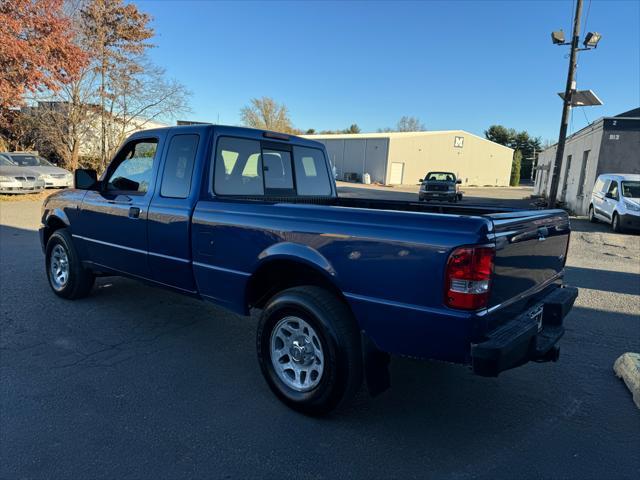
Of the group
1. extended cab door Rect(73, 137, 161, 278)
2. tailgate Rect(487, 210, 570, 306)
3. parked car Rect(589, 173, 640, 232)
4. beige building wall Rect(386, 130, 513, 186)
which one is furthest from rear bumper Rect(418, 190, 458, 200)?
beige building wall Rect(386, 130, 513, 186)

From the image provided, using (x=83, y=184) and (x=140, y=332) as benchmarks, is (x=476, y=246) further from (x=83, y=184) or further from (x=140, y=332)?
(x=83, y=184)

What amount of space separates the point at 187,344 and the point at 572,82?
1823 centimetres

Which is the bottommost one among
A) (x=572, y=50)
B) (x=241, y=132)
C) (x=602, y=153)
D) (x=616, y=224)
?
(x=616, y=224)

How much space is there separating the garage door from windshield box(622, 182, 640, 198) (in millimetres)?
32995

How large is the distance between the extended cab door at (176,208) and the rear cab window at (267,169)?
21 centimetres

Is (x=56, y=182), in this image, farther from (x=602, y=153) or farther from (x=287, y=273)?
(x=602, y=153)

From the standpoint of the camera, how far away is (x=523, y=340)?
260cm

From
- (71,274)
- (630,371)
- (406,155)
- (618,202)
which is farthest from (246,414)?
(406,155)

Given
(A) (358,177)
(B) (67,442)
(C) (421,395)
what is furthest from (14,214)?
(A) (358,177)

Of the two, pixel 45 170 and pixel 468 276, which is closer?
pixel 468 276

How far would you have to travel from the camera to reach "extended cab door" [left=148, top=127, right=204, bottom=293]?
3.79 metres

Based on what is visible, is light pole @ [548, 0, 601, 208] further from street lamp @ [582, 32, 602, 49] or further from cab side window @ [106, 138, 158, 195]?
cab side window @ [106, 138, 158, 195]

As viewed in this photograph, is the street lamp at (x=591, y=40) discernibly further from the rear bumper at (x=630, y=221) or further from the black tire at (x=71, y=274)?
the black tire at (x=71, y=274)

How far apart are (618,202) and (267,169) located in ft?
43.2
